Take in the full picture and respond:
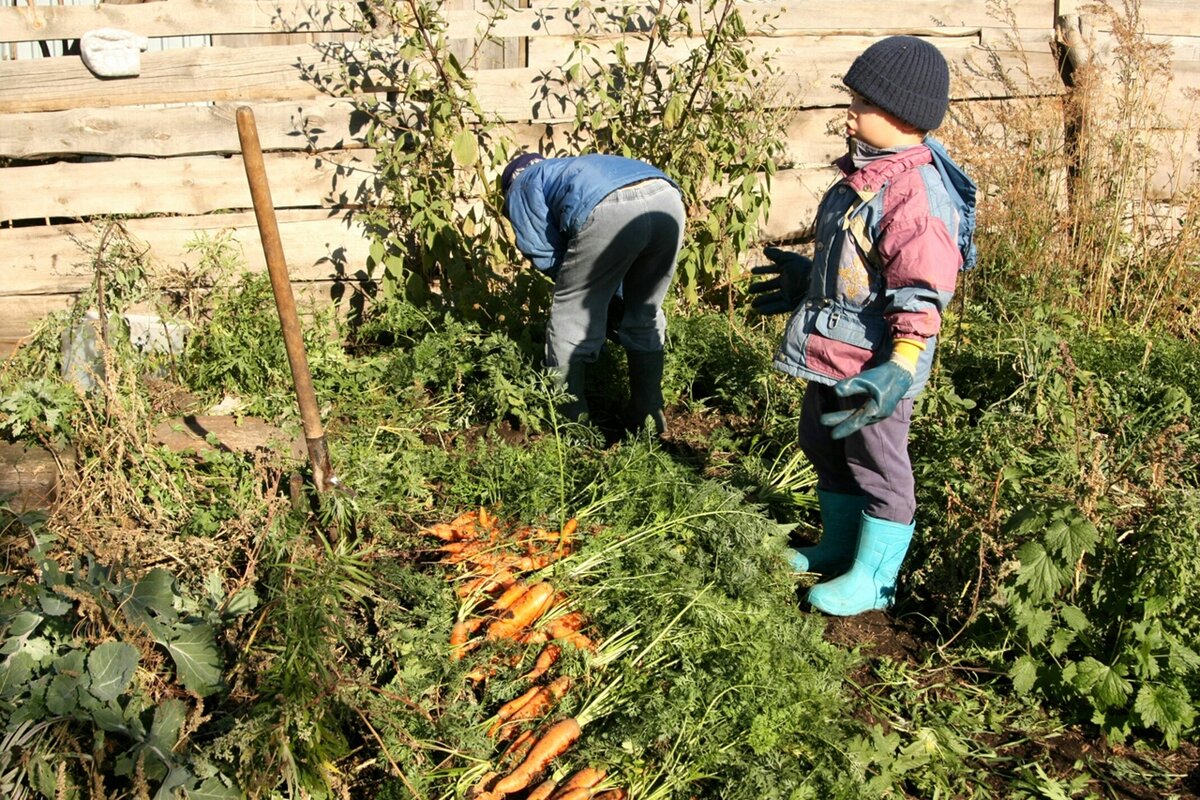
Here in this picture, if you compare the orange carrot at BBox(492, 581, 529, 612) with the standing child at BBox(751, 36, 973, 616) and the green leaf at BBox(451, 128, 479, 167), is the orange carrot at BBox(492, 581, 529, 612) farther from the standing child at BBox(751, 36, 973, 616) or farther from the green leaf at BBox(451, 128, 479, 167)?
the green leaf at BBox(451, 128, 479, 167)

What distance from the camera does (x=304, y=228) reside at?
5430 millimetres

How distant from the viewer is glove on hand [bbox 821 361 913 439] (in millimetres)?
2801

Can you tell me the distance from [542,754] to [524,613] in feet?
1.63

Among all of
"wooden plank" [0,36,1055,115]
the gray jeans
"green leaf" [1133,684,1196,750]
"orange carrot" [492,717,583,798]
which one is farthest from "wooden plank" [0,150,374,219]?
"green leaf" [1133,684,1196,750]

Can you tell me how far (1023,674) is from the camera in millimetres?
3137

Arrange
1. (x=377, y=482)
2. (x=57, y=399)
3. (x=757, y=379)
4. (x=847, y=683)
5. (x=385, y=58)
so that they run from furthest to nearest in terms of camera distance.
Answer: (x=385, y=58) → (x=757, y=379) → (x=57, y=399) → (x=377, y=482) → (x=847, y=683)

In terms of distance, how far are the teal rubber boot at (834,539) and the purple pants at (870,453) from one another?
0.08 m

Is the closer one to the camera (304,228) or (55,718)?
(55,718)

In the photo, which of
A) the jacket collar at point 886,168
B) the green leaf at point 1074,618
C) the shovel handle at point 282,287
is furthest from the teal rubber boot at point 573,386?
the green leaf at point 1074,618

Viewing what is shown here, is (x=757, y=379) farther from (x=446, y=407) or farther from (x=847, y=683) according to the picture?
(x=847, y=683)

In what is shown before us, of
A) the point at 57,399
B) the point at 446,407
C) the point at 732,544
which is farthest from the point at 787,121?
the point at 57,399

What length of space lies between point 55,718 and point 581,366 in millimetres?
2402

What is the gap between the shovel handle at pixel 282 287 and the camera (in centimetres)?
292

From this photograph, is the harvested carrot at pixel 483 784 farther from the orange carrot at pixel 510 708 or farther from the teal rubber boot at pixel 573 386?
the teal rubber boot at pixel 573 386
